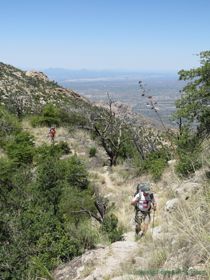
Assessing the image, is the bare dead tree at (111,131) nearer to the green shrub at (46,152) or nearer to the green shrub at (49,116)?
the green shrub at (46,152)

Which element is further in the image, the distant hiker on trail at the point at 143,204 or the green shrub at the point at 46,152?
the green shrub at the point at 46,152

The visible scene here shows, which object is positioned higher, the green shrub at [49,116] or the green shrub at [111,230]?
the green shrub at [49,116]

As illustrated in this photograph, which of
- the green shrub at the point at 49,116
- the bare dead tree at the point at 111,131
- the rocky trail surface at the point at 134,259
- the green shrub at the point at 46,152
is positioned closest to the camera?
the rocky trail surface at the point at 134,259

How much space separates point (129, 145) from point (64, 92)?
42.1 meters

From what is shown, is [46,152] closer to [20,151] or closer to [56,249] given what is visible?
[20,151]

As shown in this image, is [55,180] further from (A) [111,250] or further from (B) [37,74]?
(B) [37,74]

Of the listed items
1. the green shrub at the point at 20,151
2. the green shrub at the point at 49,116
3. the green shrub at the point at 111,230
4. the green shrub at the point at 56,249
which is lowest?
the green shrub at the point at 56,249

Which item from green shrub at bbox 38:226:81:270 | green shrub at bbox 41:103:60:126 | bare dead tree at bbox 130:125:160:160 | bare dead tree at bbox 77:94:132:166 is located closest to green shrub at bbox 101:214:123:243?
green shrub at bbox 38:226:81:270

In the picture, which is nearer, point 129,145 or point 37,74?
point 129,145

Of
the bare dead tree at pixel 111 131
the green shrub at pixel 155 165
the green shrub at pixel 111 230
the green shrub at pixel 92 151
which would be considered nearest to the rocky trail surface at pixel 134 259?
the green shrub at pixel 111 230

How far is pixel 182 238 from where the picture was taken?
2.71 meters

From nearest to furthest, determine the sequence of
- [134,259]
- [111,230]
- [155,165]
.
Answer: [134,259], [111,230], [155,165]

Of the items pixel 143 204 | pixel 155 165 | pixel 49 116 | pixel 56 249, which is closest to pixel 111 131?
pixel 155 165

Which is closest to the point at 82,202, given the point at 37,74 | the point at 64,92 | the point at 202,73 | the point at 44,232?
the point at 44,232
